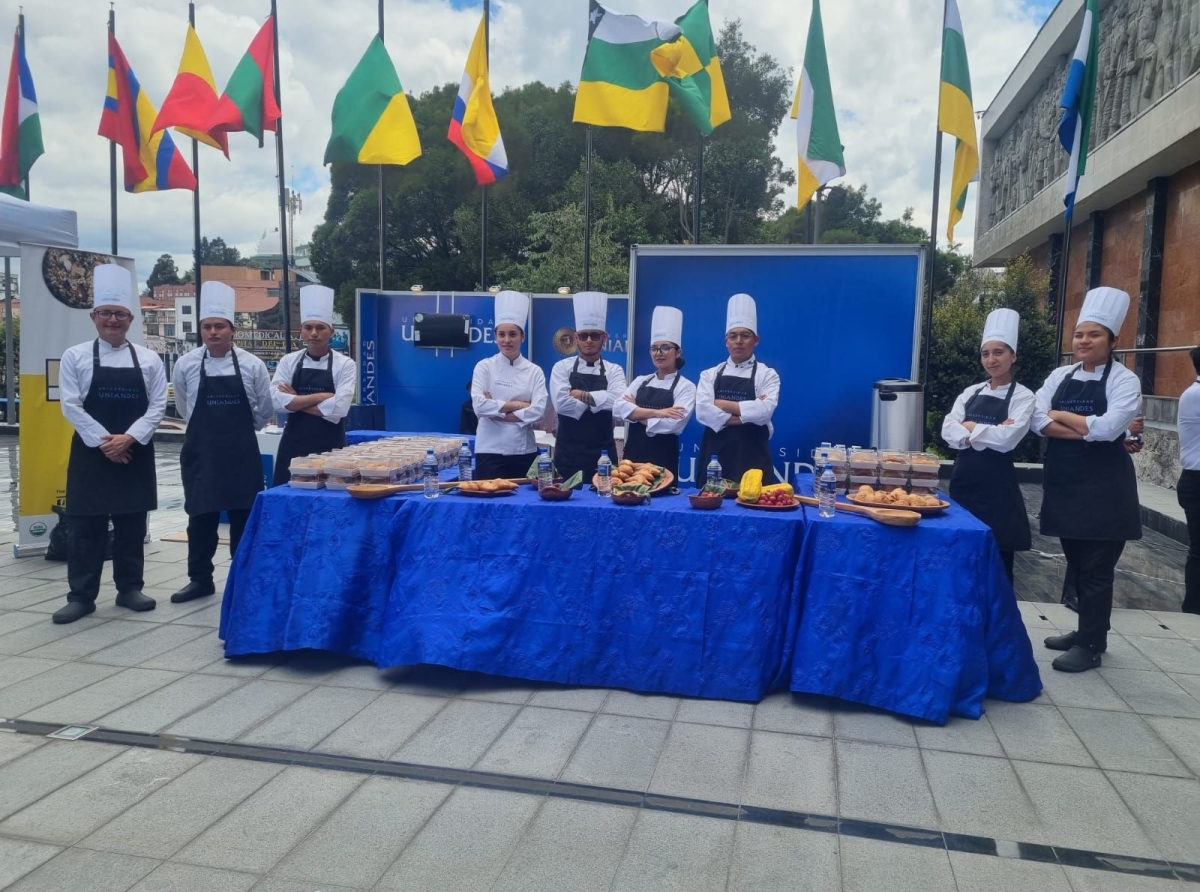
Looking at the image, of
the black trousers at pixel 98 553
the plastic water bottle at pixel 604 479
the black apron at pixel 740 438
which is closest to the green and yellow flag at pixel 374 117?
the black trousers at pixel 98 553

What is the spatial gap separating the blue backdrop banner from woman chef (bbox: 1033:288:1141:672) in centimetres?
201

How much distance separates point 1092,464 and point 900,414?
1782mm

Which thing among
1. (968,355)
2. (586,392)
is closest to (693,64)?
(586,392)

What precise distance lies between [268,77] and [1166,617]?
9166mm

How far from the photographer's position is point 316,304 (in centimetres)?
532

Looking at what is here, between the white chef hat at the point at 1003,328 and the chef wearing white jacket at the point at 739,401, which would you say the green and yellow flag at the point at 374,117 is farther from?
the white chef hat at the point at 1003,328

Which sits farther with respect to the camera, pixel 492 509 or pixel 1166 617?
pixel 1166 617

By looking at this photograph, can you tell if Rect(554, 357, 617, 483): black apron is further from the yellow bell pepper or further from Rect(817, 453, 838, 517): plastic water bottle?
Rect(817, 453, 838, 517): plastic water bottle

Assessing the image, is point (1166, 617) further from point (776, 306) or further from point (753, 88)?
point (753, 88)

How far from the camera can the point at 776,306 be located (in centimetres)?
643

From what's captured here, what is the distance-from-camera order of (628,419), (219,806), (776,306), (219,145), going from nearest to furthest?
1. (219,806)
2. (628,419)
3. (776,306)
4. (219,145)

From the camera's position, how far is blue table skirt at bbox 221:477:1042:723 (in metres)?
3.54

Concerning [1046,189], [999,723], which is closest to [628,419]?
[999,723]

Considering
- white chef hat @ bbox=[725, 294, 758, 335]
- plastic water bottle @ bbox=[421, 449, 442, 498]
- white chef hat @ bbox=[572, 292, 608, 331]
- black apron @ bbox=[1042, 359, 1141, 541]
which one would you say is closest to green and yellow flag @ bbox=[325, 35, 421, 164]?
white chef hat @ bbox=[572, 292, 608, 331]
